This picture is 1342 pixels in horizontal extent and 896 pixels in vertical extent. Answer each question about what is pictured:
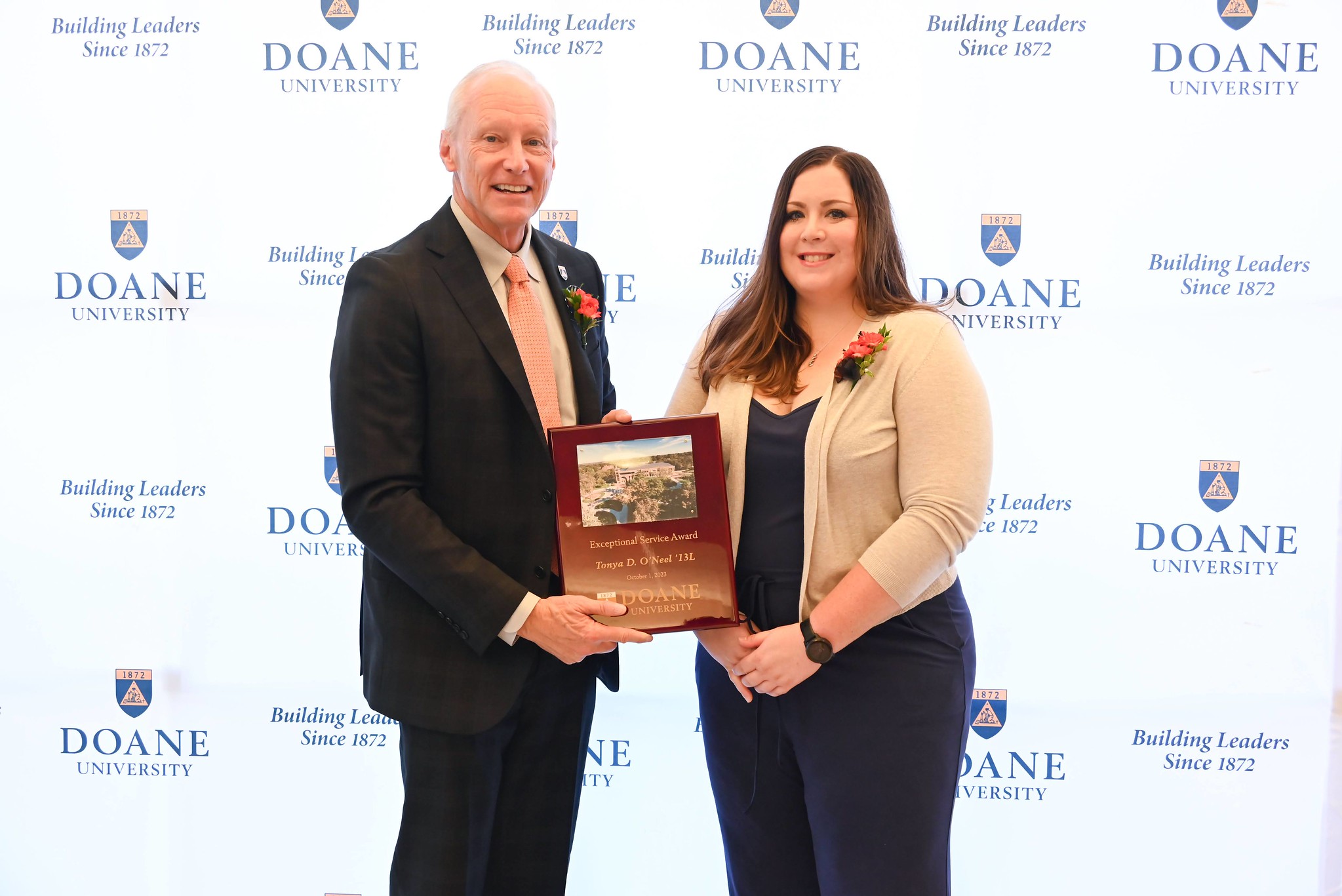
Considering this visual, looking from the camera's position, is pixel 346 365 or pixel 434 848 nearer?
pixel 346 365

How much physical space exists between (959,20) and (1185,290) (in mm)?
1074

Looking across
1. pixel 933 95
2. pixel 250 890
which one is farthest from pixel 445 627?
pixel 933 95

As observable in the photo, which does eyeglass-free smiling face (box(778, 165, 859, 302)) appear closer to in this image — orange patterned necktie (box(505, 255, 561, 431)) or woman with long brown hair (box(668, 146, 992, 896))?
woman with long brown hair (box(668, 146, 992, 896))

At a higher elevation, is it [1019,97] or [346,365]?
[1019,97]

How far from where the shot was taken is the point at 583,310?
77.3 inches

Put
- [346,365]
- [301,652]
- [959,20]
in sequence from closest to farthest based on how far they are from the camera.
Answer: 1. [346,365]
2. [959,20]
3. [301,652]

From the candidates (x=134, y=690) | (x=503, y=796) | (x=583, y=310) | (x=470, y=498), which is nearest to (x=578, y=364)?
(x=583, y=310)

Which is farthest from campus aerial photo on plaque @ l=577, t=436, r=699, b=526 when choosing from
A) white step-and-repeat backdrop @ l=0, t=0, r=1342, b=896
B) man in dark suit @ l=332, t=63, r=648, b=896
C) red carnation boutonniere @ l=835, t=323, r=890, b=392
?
white step-and-repeat backdrop @ l=0, t=0, r=1342, b=896

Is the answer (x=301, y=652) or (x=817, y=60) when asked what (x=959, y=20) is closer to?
(x=817, y=60)

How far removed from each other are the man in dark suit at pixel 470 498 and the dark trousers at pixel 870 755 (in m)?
0.36

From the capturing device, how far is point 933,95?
2.80m

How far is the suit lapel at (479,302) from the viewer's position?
5.89 feet

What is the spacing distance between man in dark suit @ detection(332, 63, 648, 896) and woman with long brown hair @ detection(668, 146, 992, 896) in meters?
0.29

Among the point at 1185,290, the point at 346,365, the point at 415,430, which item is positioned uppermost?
the point at 1185,290
